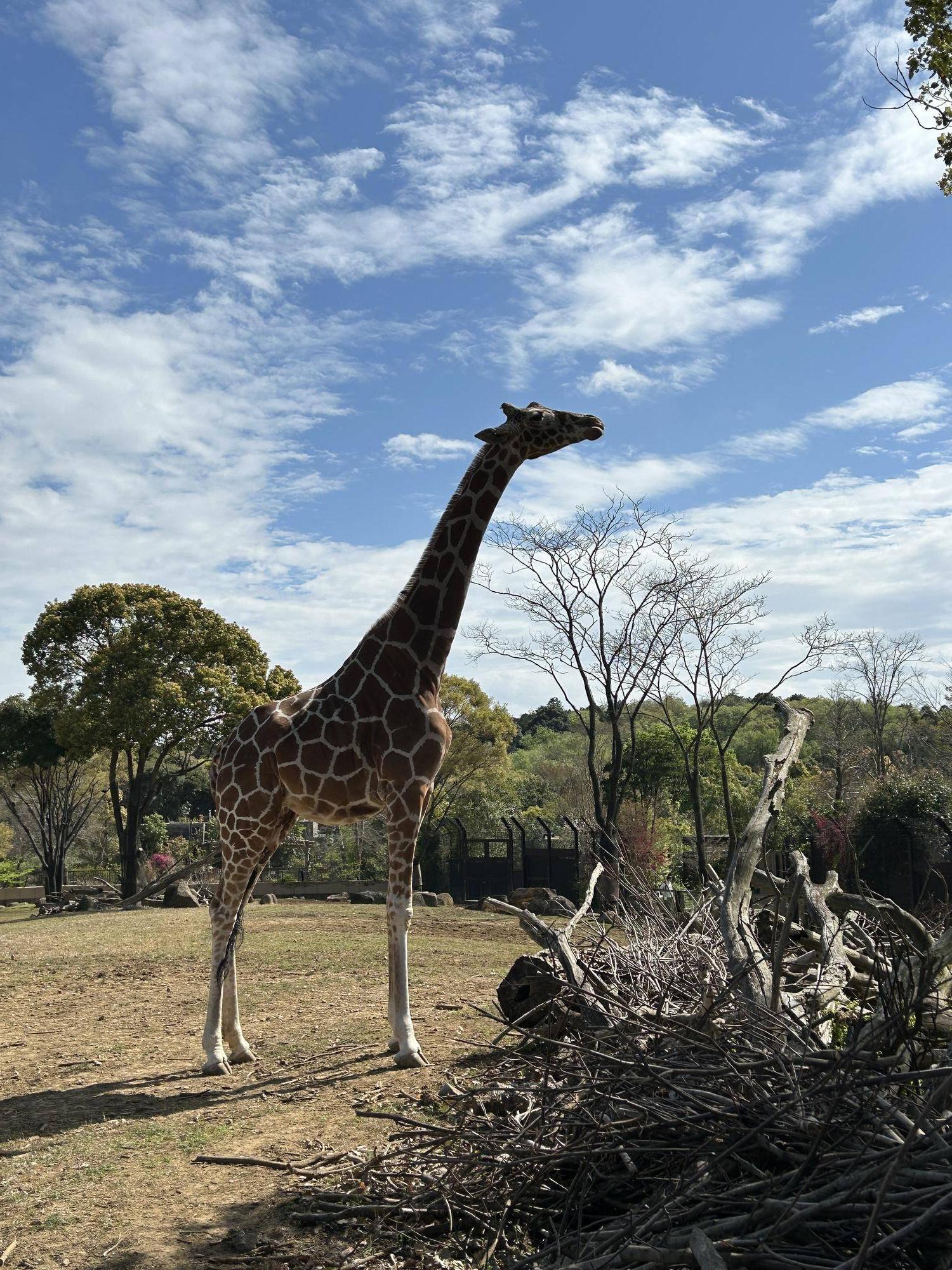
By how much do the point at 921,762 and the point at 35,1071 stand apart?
39.9 m

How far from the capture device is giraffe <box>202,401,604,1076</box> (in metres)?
6.88

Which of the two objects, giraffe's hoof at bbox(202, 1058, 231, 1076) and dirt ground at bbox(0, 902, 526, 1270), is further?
giraffe's hoof at bbox(202, 1058, 231, 1076)

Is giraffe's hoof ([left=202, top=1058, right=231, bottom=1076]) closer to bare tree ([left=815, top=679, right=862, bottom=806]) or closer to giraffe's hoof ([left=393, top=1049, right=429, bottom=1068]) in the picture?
giraffe's hoof ([left=393, top=1049, right=429, bottom=1068])

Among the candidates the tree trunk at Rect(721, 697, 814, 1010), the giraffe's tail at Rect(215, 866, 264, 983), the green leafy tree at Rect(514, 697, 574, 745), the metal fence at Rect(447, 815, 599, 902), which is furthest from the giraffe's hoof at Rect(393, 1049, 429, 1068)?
the green leafy tree at Rect(514, 697, 574, 745)

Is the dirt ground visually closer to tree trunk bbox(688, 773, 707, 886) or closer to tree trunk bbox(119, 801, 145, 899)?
tree trunk bbox(688, 773, 707, 886)

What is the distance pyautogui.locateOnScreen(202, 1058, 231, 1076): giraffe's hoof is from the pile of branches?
6.95ft

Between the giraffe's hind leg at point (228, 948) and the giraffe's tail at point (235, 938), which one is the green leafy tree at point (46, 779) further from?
the giraffe's hind leg at point (228, 948)

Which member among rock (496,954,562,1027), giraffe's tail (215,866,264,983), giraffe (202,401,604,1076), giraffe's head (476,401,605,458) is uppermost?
giraffe's head (476,401,605,458)

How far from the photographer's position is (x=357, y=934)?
14.0 meters

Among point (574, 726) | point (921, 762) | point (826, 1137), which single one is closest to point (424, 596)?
point (826, 1137)

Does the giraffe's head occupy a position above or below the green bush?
above

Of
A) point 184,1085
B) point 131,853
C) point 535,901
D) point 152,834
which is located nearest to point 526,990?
point 184,1085

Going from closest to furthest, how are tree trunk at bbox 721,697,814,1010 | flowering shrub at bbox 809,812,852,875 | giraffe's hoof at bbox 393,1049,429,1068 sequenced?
tree trunk at bbox 721,697,814,1010
giraffe's hoof at bbox 393,1049,429,1068
flowering shrub at bbox 809,812,852,875

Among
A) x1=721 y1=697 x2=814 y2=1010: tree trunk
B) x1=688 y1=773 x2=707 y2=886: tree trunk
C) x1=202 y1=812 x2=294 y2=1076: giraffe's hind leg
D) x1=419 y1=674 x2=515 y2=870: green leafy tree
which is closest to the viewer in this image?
x1=721 y1=697 x2=814 y2=1010: tree trunk
